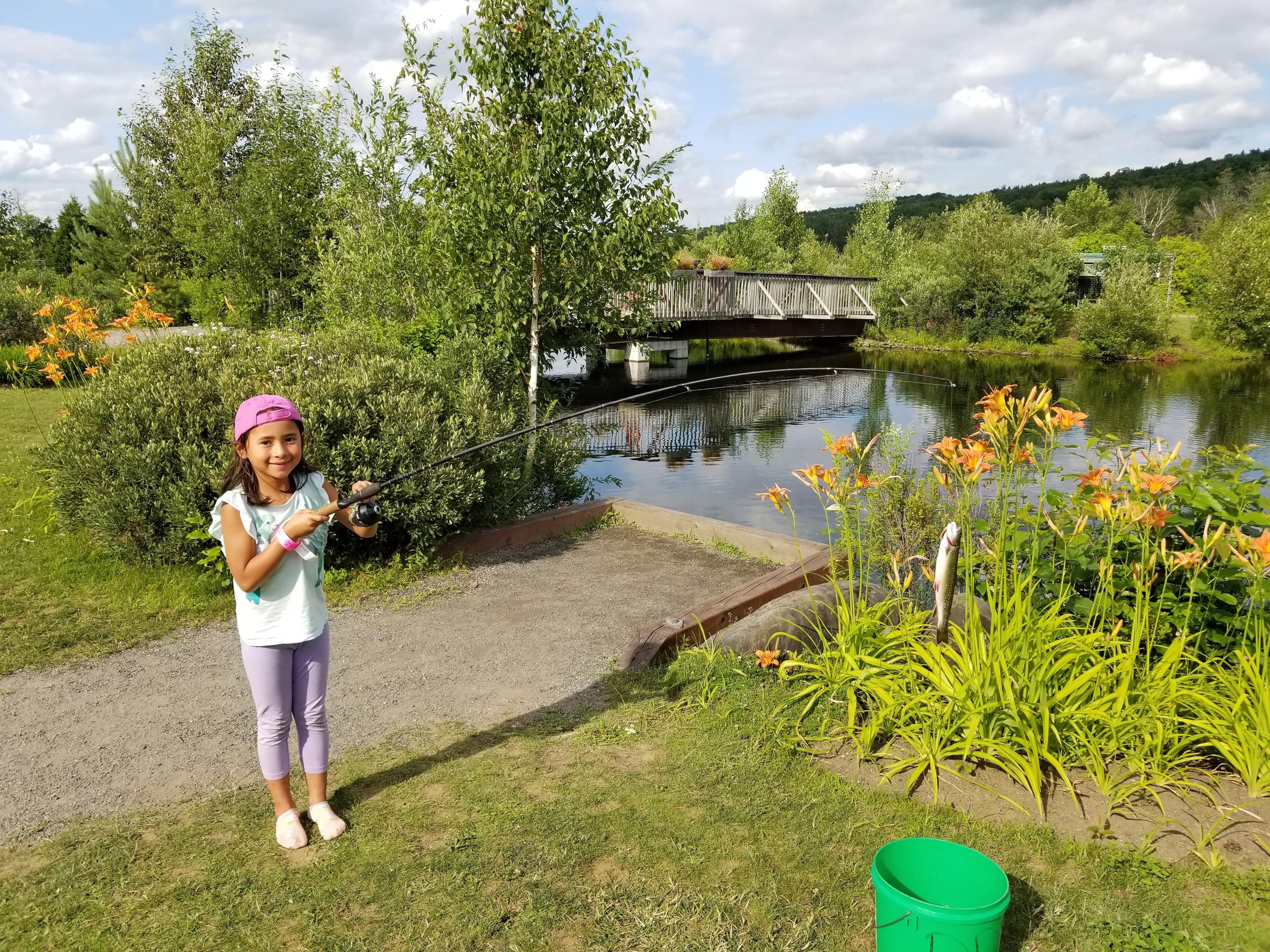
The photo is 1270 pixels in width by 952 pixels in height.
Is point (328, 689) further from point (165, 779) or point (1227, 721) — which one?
point (1227, 721)

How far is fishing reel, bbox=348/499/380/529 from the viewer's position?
3125 mm

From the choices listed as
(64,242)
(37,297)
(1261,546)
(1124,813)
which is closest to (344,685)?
(1124,813)

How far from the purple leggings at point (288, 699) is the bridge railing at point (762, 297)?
19.7 m

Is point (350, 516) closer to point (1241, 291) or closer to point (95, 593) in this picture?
point (95, 593)

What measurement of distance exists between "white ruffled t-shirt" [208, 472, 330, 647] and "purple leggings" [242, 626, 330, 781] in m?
0.05

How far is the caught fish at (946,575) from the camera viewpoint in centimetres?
334

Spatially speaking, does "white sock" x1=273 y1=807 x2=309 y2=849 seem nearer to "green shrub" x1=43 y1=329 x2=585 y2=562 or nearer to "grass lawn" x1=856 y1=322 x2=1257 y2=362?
"green shrub" x1=43 y1=329 x2=585 y2=562

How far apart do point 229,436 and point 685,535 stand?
3847mm

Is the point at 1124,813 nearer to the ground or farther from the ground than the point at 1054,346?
nearer to the ground

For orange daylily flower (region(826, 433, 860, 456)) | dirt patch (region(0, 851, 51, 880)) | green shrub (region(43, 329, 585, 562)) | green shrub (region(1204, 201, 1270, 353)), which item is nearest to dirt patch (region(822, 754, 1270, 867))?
orange daylily flower (region(826, 433, 860, 456))

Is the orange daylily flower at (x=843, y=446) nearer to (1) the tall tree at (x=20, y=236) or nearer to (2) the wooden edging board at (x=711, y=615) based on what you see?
(2) the wooden edging board at (x=711, y=615)

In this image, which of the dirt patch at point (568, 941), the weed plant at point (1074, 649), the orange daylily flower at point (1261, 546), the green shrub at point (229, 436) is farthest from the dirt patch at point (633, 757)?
the green shrub at point (229, 436)

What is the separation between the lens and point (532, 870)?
2.96 metres

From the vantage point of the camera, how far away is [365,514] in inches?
123
